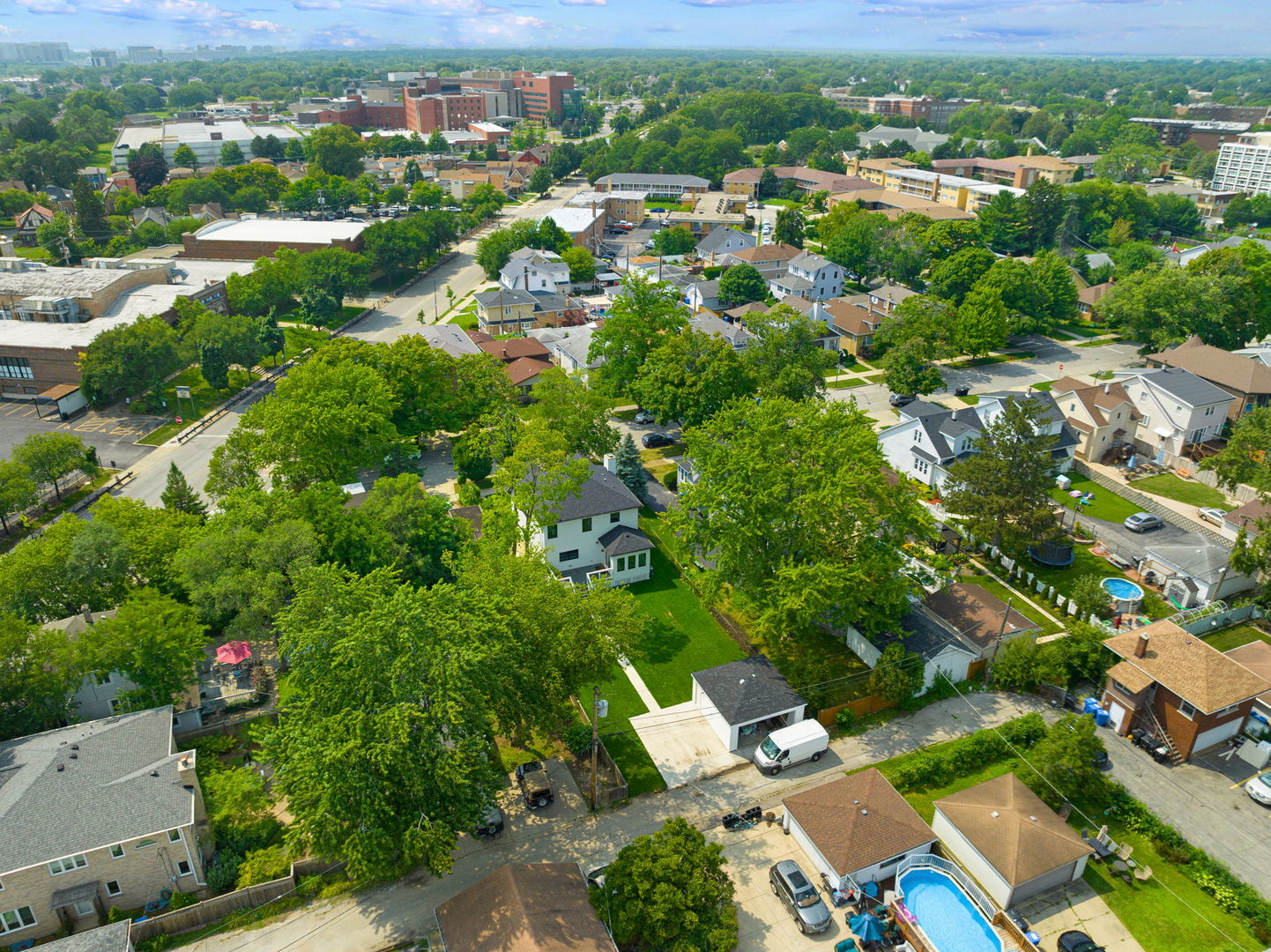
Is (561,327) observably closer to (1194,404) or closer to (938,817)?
(1194,404)

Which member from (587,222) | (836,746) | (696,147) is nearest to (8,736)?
(836,746)

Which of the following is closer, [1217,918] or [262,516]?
[1217,918]

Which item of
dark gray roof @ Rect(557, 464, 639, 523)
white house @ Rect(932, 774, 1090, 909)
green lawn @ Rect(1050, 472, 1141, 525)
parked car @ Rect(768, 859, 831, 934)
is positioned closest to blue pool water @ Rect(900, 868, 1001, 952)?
white house @ Rect(932, 774, 1090, 909)

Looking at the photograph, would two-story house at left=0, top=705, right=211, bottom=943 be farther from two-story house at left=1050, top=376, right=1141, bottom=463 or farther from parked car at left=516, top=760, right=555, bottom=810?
two-story house at left=1050, top=376, right=1141, bottom=463

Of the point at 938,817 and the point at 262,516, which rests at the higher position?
the point at 262,516

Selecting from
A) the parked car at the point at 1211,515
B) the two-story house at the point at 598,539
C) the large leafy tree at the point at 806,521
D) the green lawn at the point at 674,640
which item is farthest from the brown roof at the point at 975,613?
the parked car at the point at 1211,515

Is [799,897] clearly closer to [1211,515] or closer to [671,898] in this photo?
[671,898]
